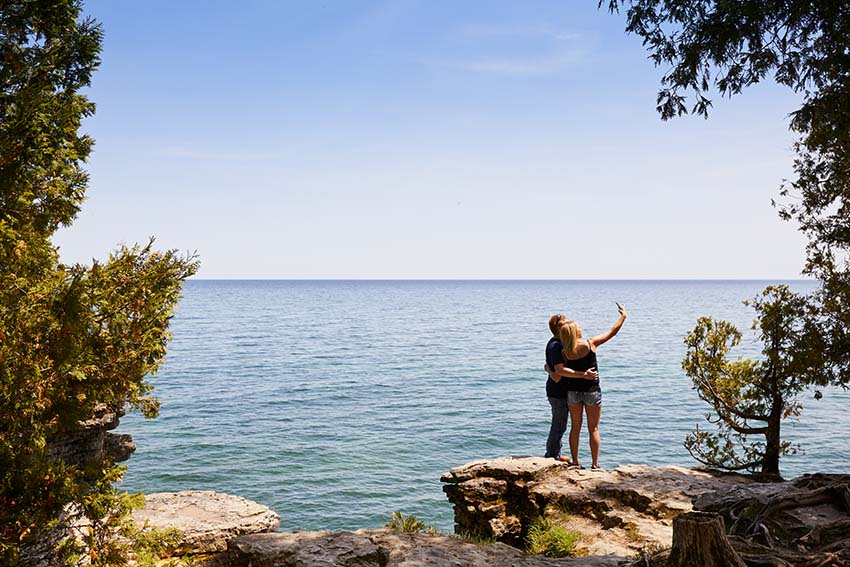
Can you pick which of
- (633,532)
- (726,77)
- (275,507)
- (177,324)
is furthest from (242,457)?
(177,324)

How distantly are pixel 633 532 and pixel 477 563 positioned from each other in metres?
3.17

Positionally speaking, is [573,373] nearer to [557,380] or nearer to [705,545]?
[557,380]

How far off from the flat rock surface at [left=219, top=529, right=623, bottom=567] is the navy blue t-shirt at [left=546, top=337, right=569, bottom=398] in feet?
14.5

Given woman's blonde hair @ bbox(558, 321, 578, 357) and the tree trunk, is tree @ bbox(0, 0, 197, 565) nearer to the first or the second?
woman's blonde hair @ bbox(558, 321, 578, 357)

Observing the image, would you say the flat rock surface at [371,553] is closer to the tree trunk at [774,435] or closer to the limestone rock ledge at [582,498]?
the limestone rock ledge at [582,498]

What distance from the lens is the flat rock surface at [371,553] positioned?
710 cm

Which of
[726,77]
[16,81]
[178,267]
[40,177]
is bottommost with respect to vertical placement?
[178,267]

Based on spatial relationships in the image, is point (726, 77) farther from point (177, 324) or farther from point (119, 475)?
point (177, 324)

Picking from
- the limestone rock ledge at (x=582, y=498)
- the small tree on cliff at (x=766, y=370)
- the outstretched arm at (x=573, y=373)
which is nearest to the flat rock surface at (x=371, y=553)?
the limestone rock ledge at (x=582, y=498)

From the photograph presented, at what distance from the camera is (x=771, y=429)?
12.4 m

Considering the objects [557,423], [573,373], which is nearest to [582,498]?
[557,423]

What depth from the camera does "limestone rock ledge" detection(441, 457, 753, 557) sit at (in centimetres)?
929

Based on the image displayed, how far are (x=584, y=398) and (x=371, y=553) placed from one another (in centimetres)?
587

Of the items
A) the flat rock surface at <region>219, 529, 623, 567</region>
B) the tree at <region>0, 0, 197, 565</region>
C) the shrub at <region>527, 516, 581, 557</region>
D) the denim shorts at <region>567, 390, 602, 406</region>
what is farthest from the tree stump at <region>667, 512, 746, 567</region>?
the denim shorts at <region>567, 390, 602, 406</region>
